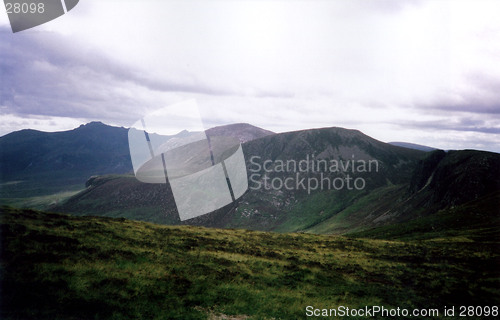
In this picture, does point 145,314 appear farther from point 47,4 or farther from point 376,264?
point 376,264

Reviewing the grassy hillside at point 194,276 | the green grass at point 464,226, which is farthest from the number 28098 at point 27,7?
the green grass at point 464,226

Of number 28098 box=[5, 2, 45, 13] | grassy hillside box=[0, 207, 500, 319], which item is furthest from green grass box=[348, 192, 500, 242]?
number 28098 box=[5, 2, 45, 13]

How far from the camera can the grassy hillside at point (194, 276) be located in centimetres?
1614

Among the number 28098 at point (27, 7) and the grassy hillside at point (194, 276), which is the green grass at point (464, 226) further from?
the number 28098 at point (27, 7)

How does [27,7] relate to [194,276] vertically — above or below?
above

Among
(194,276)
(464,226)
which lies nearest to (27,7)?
(194,276)

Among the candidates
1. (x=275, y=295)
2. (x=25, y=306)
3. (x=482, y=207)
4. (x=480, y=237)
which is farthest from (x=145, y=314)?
(x=482, y=207)

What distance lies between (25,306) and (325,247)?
3697 centimetres

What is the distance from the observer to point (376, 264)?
107 feet

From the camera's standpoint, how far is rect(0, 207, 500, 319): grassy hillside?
16141mm

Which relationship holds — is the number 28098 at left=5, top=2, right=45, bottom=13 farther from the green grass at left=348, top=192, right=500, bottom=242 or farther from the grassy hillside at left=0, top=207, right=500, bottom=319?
the green grass at left=348, top=192, right=500, bottom=242

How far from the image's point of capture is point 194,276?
22078 millimetres

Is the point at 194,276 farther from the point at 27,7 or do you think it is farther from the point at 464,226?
the point at 464,226

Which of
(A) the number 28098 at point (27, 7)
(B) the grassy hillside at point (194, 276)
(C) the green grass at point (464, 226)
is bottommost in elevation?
(C) the green grass at point (464, 226)
